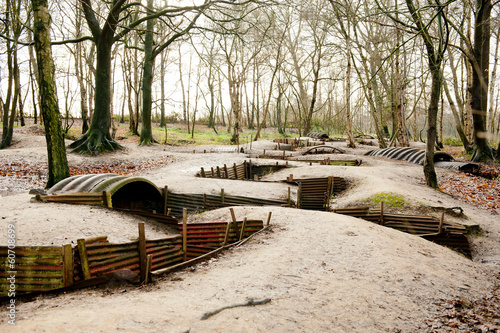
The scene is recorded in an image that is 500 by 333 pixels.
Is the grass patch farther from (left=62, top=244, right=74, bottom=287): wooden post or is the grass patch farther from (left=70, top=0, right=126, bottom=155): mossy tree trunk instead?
(left=70, top=0, right=126, bottom=155): mossy tree trunk

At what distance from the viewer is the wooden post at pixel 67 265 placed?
344cm

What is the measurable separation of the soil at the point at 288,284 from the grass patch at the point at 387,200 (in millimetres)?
1335

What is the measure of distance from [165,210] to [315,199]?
485 cm

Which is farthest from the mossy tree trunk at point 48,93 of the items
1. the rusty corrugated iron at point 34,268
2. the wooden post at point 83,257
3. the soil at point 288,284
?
the wooden post at point 83,257

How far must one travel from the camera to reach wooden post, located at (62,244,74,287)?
344 centimetres

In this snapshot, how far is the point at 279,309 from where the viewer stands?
3.11 meters

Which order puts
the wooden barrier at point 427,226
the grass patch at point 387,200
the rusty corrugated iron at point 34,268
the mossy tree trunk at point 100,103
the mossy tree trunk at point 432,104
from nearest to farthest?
the rusty corrugated iron at point 34,268 → the wooden barrier at point 427,226 → the grass patch at point 387,200 → the mossy tree trunk at point 432,104 → the mossy tree trunk at point 100,103

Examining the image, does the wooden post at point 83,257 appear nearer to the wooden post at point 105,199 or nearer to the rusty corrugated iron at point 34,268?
the rusty corrugated iron at point 34,268

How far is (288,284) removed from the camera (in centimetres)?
375

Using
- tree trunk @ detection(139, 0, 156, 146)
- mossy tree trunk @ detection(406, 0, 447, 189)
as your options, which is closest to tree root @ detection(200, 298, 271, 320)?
mossy tree trunk @ detection(406, 0, 447, 189)

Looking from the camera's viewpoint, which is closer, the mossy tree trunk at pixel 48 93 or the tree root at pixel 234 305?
the tree root at pixel 234 305

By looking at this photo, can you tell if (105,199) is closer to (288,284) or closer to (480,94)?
(288,284)

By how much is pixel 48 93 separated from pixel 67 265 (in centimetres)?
668

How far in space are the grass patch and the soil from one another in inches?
52.6
